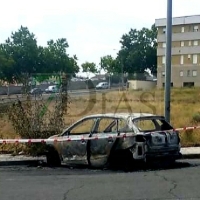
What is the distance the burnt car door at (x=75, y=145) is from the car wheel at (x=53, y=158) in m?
0.32

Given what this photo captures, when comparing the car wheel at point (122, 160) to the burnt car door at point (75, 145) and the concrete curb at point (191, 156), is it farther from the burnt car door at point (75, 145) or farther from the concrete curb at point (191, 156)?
the concrete curb at point (191, 156)

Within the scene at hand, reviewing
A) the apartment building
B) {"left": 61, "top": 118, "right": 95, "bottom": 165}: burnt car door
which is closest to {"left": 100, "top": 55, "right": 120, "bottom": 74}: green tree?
the apartment building

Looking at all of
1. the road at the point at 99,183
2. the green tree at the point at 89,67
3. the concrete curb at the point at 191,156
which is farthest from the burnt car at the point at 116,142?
the green tree at the point at 89,67

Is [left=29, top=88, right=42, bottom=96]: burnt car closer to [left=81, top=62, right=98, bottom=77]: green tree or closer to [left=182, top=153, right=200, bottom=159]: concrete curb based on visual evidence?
[left=182, top=153, right=200, bottom=159]: concrete curb

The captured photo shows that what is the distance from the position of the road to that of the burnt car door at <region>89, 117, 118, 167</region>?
32 centimetres

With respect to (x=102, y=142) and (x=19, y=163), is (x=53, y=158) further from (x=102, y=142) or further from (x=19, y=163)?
(x=102, y=142)

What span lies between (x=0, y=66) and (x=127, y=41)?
46.3 m

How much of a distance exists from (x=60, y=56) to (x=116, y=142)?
94855 millimetres

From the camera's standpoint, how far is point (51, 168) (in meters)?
11.6

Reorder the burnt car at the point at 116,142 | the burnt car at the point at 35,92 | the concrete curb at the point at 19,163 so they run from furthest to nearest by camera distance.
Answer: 1. the burnt car at the point at 35,92
2. the concrete curb at the point at 19,163
3. the burnt car at the point at 116,142

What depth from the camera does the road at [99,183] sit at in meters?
7.67

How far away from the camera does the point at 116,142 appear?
35.2 ft

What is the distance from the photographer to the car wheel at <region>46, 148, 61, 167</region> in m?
12.0

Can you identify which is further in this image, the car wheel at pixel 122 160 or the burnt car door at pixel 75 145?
the burnt car door at pixel 75 145
